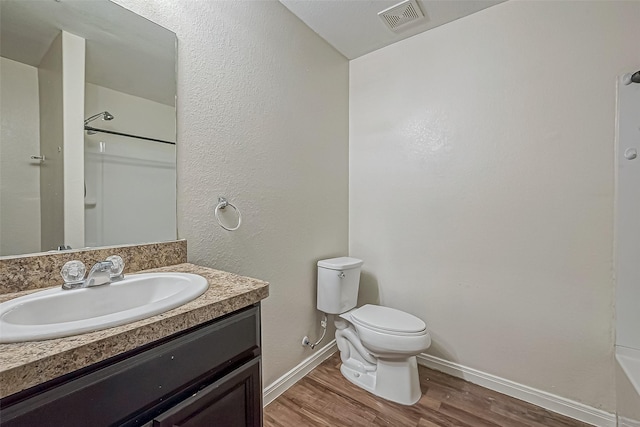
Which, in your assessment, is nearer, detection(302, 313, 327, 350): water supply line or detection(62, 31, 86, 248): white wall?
detection(62, 31, 86, 248): white wall

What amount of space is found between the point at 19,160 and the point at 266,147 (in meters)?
0.96

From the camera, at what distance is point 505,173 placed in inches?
63.7

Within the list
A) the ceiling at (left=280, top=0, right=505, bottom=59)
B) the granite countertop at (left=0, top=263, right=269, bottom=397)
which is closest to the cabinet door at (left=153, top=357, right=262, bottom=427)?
the granite countertop at (left=0, top=263, right=269, bottom=397)

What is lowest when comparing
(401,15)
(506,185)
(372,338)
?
(372,338)

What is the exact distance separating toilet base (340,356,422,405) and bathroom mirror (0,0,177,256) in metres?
1.36

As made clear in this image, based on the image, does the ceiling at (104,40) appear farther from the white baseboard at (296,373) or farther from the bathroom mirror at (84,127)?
the white baseboard at (296,373)

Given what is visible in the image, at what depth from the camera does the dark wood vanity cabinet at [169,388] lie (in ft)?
1.60

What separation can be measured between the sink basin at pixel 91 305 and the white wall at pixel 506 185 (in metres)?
1.51

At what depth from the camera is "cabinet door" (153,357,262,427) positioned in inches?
25.8

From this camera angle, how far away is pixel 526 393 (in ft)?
5.14

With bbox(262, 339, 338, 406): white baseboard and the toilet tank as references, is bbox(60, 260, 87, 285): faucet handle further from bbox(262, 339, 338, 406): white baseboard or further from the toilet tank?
the toilet tank

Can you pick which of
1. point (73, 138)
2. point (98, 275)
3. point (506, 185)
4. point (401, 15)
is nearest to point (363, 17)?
point (401, 15)

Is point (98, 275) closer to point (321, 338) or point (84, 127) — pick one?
point (84, 127)

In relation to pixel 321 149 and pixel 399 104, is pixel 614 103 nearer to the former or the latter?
Answer: pixel 399 104
